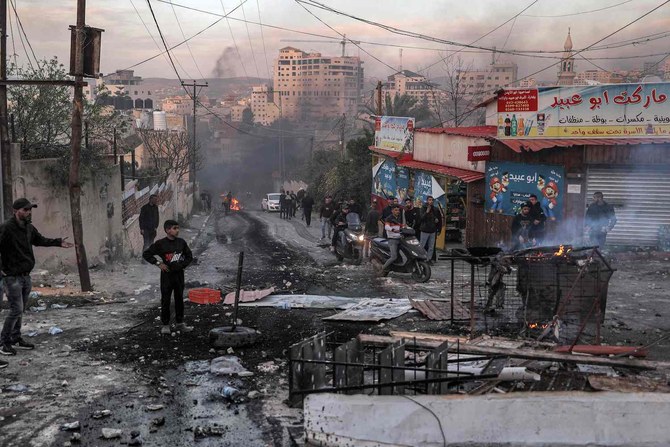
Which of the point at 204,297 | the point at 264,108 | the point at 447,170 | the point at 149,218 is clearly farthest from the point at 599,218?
the point at 264,108

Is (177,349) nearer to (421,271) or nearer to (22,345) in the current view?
(22,345)

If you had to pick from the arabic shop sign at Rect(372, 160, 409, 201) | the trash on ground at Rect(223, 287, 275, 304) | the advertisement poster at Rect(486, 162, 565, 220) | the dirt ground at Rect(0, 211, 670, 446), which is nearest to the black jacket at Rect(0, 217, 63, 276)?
the dirt ground at Rect(0, 211, 670, 446)

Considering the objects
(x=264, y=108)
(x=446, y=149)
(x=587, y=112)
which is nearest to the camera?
(x=587, y=112)

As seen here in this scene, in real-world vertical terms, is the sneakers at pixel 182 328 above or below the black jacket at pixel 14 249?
below

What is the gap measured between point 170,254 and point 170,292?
489mm

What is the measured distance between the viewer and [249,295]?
11.6 m

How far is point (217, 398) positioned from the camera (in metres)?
6.84

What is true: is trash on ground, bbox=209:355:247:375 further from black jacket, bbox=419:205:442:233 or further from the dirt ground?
black jacket, bbox=419:205:442:233

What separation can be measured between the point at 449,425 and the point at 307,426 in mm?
1149

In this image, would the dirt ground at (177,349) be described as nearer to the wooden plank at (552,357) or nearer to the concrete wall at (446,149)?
the wooden plank at (552,357)

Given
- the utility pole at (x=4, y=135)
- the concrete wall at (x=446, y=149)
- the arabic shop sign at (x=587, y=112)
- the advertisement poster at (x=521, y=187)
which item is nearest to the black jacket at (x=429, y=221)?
the advertisement poster at (x=521, y=187)

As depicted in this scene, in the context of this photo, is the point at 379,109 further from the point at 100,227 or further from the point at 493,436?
the point at 493,436

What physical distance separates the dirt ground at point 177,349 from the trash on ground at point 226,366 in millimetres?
100

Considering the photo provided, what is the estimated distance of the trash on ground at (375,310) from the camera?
10.0 metres
